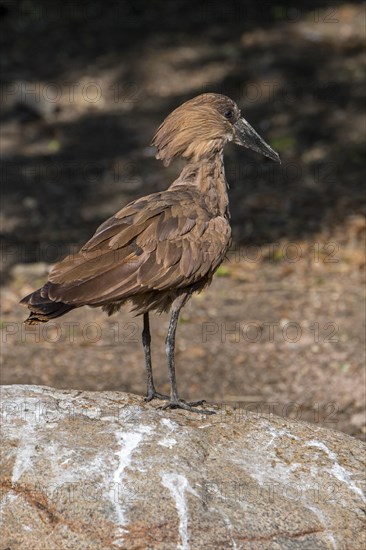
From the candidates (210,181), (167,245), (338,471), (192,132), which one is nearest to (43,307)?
(167,245)

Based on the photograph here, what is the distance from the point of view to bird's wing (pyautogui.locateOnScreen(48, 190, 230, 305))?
207 inches

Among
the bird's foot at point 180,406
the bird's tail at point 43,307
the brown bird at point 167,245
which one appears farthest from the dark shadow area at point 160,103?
the bird's tail at point 43,307

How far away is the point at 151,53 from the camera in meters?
14.4

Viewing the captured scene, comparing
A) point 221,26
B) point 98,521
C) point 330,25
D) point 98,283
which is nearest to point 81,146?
point 221,26

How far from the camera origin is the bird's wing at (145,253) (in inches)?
207

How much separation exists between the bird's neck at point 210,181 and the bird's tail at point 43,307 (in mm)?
1203

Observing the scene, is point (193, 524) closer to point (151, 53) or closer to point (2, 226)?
point (2, 226)

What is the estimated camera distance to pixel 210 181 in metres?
5.96

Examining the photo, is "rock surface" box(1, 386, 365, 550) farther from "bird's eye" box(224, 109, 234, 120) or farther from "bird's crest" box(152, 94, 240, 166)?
"bird's eye" box(224, 109, 234, 120)

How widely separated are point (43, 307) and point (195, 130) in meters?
1.58

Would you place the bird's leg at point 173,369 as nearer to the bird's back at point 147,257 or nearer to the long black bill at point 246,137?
the bird's back at point 147,257

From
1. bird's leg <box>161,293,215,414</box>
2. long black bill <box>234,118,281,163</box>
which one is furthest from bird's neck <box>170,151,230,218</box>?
bird's leg <box>161,293,215,414</box>

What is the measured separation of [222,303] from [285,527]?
5.26 metres

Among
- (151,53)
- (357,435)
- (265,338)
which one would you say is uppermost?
(151,53)
